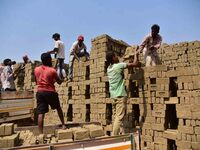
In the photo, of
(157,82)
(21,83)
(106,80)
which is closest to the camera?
(157,82)

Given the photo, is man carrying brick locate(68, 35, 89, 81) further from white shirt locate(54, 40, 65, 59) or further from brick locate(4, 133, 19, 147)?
brick locate(4, 133, 19, 147)

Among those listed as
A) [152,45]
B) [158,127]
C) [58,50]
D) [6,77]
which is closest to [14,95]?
[6,77]

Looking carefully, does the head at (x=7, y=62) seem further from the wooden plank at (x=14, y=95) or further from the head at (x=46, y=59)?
the head at (x=46, y=59)

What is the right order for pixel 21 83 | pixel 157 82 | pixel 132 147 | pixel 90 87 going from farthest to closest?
pixel 21 83 < pixel 90 87 < pixel 157 82 < pixel 132 147

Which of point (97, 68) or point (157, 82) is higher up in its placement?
point (97, 68)

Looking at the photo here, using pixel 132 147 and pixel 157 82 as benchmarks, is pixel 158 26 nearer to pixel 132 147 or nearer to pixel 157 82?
pixel 157 82

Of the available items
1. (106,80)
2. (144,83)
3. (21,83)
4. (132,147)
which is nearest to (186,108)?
(144,83)

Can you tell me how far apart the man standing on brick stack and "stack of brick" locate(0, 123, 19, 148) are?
3.74m

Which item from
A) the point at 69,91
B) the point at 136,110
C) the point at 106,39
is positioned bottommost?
Result: the point at 136,110

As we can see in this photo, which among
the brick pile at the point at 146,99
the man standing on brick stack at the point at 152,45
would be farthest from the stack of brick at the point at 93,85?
the man standing on brick stack at the point at 152,45

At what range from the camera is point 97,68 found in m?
7.76

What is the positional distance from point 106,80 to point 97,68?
0.65m

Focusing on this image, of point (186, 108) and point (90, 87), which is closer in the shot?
point (186, 108)

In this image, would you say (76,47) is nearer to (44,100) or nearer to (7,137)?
(44,100)
